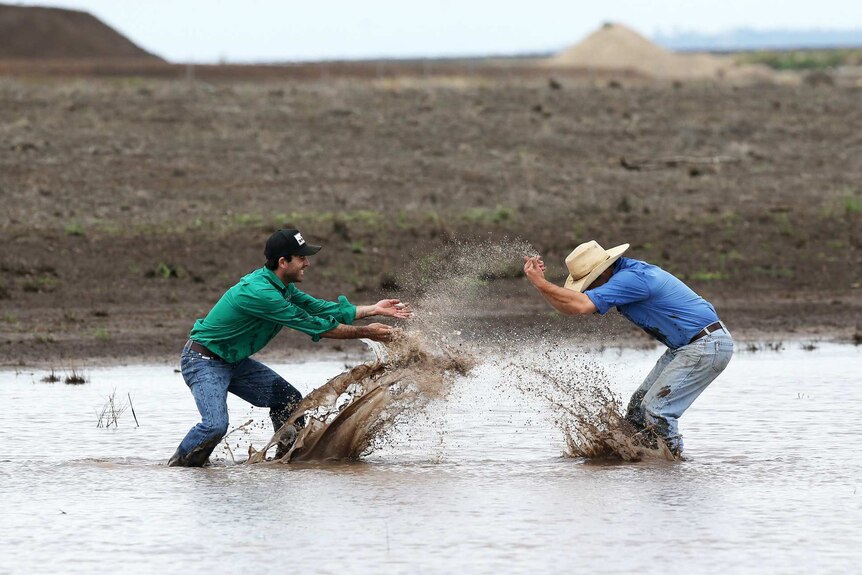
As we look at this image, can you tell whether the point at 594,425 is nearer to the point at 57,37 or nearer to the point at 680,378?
the point at 680,378

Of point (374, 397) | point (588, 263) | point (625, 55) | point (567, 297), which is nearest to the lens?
point (567, 297)

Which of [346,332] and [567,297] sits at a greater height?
[567,297]

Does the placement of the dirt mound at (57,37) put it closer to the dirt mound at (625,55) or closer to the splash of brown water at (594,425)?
the dirt mound at (625,55)

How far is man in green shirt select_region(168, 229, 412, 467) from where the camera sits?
31.4 ft

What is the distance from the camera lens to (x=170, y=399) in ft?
42.9

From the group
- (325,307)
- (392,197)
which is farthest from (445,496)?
(392,197)

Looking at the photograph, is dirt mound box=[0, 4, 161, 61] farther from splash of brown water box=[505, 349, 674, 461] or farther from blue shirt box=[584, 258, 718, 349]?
blue shirt box=[584, 258, 718, 349]

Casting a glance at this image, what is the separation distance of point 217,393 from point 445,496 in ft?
5.25

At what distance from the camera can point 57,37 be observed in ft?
219

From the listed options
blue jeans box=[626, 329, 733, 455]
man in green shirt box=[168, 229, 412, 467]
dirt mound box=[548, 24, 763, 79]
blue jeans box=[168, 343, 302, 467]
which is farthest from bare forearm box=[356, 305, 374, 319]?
dirt mound box=[548, 24, 763, 79]

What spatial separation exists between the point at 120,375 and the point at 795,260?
10.7 metres

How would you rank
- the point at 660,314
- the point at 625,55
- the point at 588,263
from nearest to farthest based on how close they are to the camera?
the point at 588,263 → the point at 660,314 → the point at 625,55

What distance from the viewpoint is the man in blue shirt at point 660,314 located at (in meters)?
9.38

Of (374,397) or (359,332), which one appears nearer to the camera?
(359,332)
